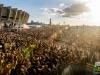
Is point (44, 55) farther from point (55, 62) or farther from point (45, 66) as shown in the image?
point (45, 66)

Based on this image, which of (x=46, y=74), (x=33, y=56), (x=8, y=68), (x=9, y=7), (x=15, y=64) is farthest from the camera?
(x=9, y=7)

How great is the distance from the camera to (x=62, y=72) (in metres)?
17.9

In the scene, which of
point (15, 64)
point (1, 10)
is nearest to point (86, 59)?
point (15, 64)

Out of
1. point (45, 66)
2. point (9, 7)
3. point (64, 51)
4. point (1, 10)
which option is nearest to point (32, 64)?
point (45, 66)

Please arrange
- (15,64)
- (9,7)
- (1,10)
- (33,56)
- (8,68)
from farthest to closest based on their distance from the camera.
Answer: (9,7) < (1,10) < (33,56) < (15,64) < (8,68)

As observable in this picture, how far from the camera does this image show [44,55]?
66.8 feet

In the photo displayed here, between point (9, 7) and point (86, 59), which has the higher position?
point (9, 7)

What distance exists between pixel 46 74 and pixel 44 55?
3028 mm

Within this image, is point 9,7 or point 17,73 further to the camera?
point 9,7

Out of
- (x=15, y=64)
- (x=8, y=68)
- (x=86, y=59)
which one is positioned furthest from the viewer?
(x=86, y=59)

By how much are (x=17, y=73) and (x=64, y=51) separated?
8435 mm

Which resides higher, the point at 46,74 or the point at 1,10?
the point at 1,10

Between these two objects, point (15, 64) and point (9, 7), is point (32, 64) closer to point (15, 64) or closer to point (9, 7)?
point (15, 64)

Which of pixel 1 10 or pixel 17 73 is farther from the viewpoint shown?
pixel 1 10
